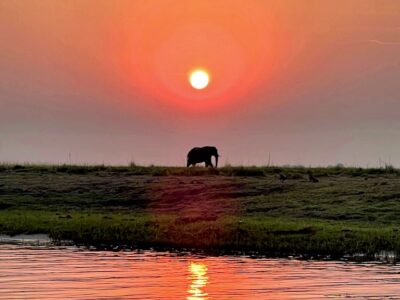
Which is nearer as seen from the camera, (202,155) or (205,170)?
(205,170)

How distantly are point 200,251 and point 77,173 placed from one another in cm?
2659

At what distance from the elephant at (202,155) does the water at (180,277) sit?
1379 inches

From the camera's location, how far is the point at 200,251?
3112 cm

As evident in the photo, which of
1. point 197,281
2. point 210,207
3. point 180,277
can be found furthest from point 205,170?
point 197,281

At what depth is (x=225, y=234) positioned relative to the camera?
109 feet

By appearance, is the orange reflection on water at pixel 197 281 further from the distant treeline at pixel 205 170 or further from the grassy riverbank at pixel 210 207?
the distant treeline at pixel 205 170

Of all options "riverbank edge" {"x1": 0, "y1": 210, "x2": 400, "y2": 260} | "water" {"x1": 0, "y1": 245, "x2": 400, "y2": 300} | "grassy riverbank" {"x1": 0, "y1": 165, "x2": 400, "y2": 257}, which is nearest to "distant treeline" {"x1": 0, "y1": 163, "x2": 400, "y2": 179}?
"grassy riverbank" {"x1": 0, "y1": 165, "x2": 400, "y2": 257}

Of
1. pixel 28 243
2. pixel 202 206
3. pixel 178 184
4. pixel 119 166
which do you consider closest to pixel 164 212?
pixel 202 206

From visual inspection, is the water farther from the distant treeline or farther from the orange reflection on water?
the distant treeline

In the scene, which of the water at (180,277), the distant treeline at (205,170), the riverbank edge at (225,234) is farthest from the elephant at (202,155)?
the water at (180,277)

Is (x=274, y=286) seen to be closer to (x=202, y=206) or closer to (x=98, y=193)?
(x=202, y=206)

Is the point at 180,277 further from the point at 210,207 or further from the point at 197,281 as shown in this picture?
the point at 210,207

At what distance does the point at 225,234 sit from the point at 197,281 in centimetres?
1018

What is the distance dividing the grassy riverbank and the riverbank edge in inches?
1.5
